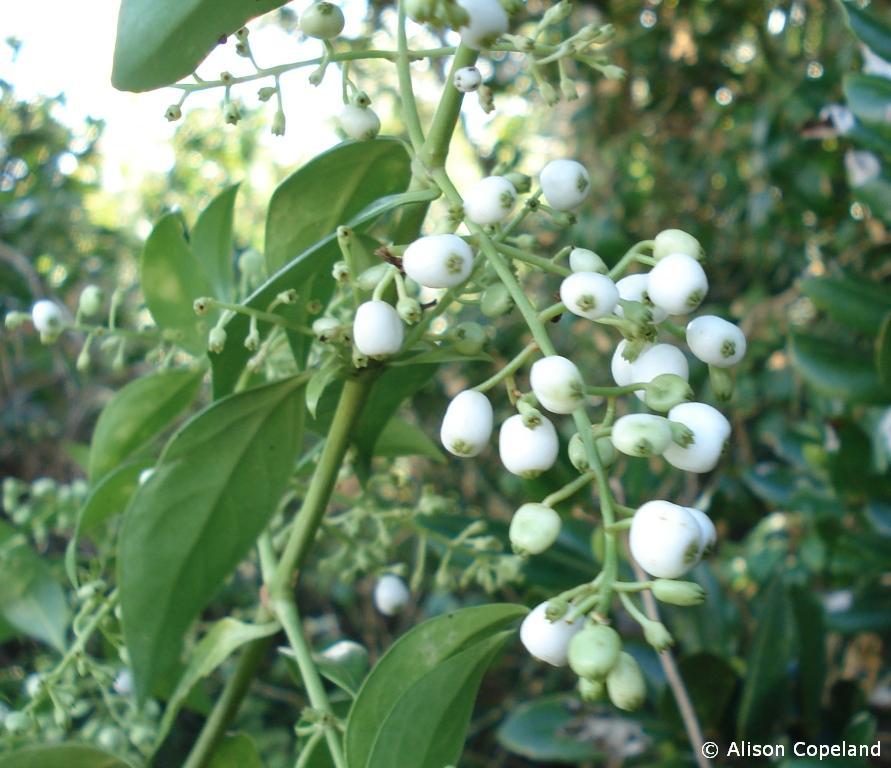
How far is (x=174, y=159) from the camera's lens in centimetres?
244

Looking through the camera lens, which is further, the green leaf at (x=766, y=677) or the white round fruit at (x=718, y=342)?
the green leaf at (x=766, y=677)

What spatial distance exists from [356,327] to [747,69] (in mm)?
2042

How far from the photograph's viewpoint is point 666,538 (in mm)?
376

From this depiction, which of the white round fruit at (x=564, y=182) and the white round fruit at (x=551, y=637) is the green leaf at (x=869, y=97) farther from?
the white round fruit at (x=551, y=637)

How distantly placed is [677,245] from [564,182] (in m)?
0.08

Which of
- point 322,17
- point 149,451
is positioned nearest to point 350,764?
point 322,17

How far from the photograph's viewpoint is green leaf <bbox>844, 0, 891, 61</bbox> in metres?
0.96

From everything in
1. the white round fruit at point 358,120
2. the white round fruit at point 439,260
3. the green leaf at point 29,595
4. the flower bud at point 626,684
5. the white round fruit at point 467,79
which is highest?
the white round fruit at point 467,79

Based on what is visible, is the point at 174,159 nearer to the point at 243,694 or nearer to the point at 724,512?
the point at 724,512

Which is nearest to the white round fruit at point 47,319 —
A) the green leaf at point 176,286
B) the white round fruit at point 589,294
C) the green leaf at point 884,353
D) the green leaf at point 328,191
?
the green leaf at point 176,286

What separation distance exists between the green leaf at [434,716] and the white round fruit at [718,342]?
185mm

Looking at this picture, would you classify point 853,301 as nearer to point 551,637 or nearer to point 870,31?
point 870,31

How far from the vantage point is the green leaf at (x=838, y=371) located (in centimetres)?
108

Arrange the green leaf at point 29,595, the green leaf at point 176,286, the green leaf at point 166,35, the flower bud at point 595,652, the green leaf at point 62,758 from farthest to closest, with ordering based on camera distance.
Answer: the green leaf at point 29,595
the green leaf at point 176,286
the green leaf at point 62,758
the green leaf at point 166,35
the flower bud at point 595,652
